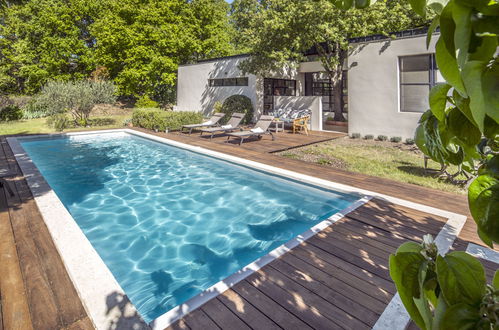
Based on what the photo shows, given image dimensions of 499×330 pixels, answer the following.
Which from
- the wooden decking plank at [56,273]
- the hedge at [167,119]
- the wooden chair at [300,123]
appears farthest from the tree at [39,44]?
the wooden decking plank at [56,273]

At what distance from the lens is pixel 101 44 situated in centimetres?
2572

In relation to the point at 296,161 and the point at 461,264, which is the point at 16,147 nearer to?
the point at 296,161

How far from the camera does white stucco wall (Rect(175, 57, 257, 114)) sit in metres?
18.5

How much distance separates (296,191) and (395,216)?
2.59 metres

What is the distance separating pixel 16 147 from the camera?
1127cm

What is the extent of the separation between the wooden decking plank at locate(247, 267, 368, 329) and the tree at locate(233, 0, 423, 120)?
37.1 feet

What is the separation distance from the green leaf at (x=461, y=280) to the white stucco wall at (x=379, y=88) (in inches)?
485

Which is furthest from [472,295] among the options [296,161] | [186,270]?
[296,161]

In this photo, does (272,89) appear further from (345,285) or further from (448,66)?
(448,66)

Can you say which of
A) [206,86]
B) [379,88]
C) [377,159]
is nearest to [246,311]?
[377,159]

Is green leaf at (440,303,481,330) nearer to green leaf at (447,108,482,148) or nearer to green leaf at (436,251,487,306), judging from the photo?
green leaf at (436,251,487,306)

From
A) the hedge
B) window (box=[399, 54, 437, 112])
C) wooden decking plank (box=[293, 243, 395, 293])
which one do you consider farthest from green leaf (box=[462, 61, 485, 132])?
window (box=[399, 54, 437, 112])

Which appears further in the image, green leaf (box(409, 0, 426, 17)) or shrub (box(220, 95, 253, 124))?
shrub (box(220, 95, 253, 124))

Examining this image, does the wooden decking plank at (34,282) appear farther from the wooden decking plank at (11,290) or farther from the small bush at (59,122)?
the small bush at (59,122)
